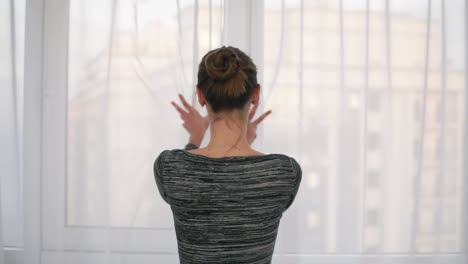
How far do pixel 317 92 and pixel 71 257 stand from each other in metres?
1.16

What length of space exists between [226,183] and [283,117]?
740mm

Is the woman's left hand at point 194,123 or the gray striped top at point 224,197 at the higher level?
the woman's left hand at point 194,123

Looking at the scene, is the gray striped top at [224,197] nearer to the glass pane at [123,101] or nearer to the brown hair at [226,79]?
the brown hair at [226,79]

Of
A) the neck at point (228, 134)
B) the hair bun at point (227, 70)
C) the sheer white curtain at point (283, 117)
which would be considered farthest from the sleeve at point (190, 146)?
the sheer white curtain at point (283, 117)

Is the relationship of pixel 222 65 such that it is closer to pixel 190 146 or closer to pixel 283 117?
pixel 190 146

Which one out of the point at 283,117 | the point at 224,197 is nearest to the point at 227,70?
the point at 224,197

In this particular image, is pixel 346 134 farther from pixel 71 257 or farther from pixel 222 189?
pixel 71 257

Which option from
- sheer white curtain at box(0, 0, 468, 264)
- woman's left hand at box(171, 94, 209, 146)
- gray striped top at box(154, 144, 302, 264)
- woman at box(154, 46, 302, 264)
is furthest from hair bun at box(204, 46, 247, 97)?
sheer white curtain at box(0, 0, 468, 264)

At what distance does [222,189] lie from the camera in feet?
2.99

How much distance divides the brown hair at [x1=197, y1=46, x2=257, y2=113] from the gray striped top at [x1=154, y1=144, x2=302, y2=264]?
0.42 feet

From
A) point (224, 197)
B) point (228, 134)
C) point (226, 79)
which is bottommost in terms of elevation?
point (224, 197)

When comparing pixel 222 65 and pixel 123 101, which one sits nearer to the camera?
pixel 222 65

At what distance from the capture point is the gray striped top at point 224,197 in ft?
3.00

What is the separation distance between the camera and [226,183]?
912 mm
